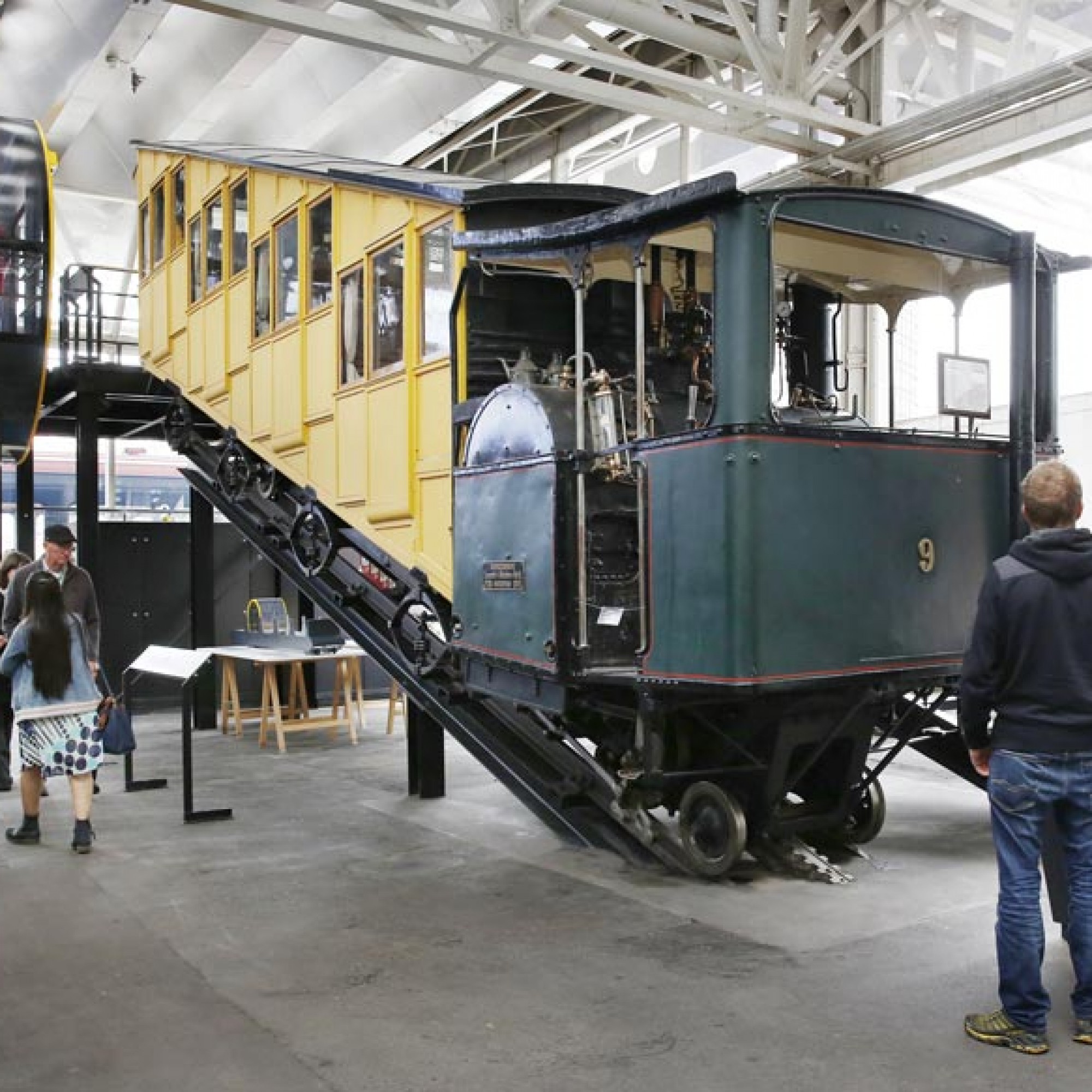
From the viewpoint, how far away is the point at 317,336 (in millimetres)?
8789

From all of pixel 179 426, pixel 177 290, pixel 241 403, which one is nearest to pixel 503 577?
pixel 241 403

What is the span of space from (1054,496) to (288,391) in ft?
21.5

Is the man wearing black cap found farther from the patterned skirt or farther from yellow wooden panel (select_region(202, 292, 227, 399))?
yellow wooden panel (select_region(202, 292, 227, 399))

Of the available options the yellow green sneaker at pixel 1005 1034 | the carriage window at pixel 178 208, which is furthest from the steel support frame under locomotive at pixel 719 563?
the carriage window at pixel 178 208

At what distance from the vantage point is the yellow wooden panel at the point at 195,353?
436 inches

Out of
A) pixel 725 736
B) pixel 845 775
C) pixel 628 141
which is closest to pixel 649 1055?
pixel 725 736

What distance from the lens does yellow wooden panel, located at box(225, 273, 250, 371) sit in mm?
10047

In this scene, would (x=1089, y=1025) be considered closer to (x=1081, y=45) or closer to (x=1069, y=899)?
(x=1069, y=899)

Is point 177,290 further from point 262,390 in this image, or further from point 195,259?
point 262,390


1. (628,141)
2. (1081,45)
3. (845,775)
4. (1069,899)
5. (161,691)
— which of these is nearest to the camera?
(1069,899)

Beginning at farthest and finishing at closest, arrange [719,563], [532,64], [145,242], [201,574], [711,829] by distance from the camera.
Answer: [145,242]
[201,574]
[532,64]
[711,829]
[719,563]

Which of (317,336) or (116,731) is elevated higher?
(317,336)

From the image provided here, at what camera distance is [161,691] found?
13633mm

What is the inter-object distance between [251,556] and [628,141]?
792cm
